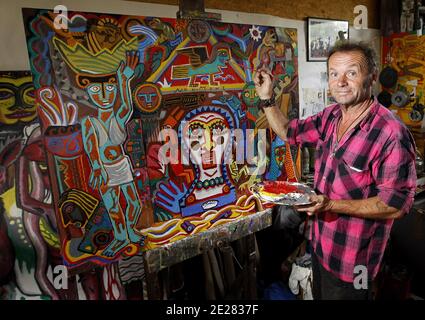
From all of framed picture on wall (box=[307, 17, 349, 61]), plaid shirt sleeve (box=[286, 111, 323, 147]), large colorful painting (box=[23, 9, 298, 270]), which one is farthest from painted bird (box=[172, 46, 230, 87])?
framed picture on wall (box=[307, 17, 349, 61])

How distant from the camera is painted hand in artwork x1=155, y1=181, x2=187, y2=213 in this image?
1772 mm

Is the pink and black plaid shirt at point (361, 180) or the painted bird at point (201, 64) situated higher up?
the painted bird at point (201, 64)

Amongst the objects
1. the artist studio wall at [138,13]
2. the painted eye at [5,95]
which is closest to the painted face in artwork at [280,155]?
the artist studio wall at [138,13]

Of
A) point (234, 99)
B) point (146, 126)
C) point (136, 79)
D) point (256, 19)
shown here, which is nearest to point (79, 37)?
point (136, 79)

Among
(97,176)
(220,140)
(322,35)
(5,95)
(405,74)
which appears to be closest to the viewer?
(5,95)

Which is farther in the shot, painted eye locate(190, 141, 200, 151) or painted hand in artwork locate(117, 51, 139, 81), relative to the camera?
painted eye locate(190, 141, 200, 151)

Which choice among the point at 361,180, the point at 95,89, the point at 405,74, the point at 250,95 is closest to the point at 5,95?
the point at 95,89

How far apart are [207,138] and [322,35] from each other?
1240 mm

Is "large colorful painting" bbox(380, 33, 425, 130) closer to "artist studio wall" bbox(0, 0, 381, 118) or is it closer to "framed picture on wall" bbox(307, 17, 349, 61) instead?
"artist studio wall" bbox(0, 0, 381, 118)

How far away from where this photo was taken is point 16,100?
1.41 m

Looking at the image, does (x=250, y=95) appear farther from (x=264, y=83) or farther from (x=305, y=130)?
(x=305, y=130)

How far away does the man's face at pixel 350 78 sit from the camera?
5.37 feet

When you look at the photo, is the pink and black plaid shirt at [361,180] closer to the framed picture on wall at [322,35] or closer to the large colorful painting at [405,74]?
the framed picture on wall at [322,35]

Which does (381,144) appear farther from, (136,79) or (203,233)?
Answer: (136,79)
